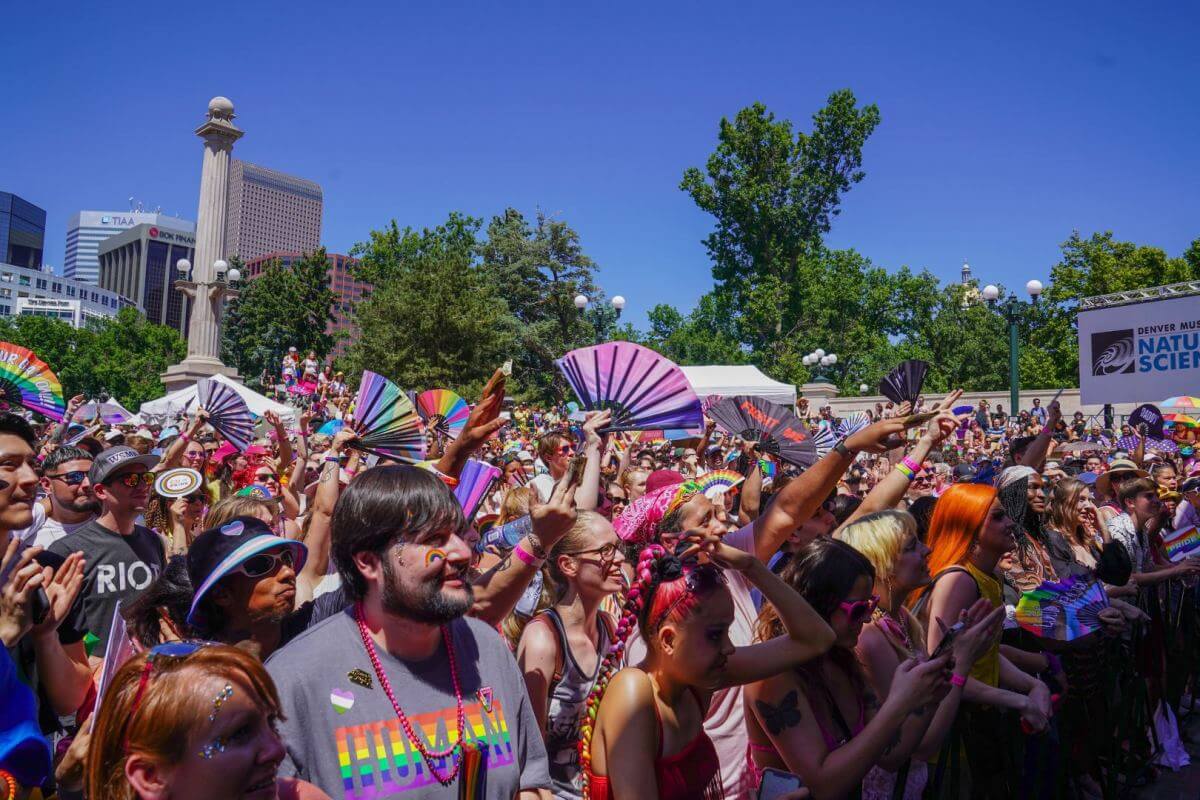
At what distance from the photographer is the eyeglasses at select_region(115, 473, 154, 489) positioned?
4327mm

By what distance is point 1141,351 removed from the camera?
25.1 meters

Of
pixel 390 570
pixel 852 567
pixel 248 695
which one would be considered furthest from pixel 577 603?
pixel 248 695

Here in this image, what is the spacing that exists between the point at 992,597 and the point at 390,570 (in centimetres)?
308

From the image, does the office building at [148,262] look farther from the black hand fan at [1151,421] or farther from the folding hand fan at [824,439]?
the black hand fan at [1151,421]

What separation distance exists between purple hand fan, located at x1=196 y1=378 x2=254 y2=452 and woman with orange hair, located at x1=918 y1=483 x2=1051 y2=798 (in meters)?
6.55

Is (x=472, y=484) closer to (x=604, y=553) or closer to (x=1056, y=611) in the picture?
(x=604, y=553)

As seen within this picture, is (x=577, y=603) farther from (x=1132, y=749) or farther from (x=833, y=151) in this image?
(x=833, y=151)

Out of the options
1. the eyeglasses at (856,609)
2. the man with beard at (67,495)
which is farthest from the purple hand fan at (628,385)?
the man with beard at (67,495)

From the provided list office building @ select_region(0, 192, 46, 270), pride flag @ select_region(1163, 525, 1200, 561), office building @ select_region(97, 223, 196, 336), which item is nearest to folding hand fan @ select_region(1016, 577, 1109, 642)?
pride flag @ select_region(1163, 525, 1200, 561)

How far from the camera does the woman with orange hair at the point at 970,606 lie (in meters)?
3.46

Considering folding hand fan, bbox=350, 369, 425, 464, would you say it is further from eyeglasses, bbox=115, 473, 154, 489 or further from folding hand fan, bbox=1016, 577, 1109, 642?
folding hand fan, bbox=1016, 577, 1109, 642

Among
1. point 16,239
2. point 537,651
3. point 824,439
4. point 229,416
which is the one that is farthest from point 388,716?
point 16,239

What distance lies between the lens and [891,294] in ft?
188

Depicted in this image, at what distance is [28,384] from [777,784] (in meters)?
8.03
